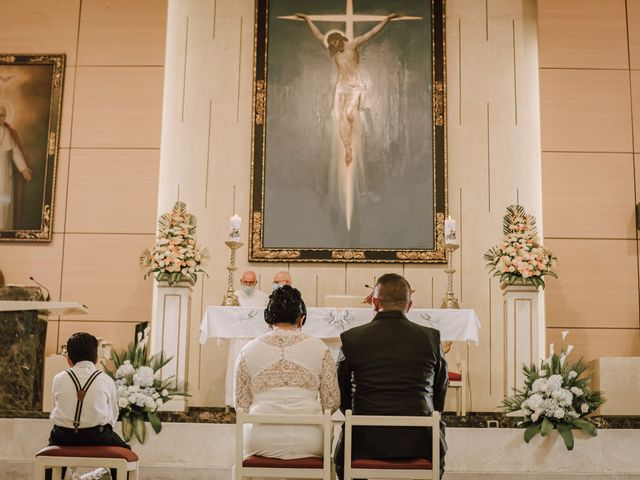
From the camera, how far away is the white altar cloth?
670cm

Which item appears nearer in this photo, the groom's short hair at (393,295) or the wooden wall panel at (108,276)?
the groom's short hair at (393,295)

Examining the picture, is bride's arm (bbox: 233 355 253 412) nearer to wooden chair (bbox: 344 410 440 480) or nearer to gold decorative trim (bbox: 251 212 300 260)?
wooden chair (bbox: 344 410 440 480)

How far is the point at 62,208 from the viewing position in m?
9.09

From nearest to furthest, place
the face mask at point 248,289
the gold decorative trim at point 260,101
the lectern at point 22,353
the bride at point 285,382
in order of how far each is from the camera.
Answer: the bride at point 285,382
the lectern at point 22,353
the face mask at point 248,289
the gold decorative trim at point 260,101

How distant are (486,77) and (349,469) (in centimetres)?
649

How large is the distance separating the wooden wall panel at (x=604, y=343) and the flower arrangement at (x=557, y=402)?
2.42 metres

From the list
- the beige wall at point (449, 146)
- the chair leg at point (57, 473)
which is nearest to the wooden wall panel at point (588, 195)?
the beige wall at point (449, 146)

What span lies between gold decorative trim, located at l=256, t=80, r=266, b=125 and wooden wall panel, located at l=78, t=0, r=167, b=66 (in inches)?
43.0

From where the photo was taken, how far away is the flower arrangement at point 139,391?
609 centimetres

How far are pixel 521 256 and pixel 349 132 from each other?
293cm

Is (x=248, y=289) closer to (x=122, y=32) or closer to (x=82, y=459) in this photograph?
(x=122, y=32)

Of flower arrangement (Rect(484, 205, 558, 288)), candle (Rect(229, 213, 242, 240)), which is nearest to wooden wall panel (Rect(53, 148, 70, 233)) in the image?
candle (Rect(229, 213, 242, 240))

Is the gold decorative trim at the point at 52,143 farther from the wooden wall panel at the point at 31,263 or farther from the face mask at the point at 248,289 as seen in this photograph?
the face mask at the point at 248,289

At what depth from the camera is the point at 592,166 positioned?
8.91 m
